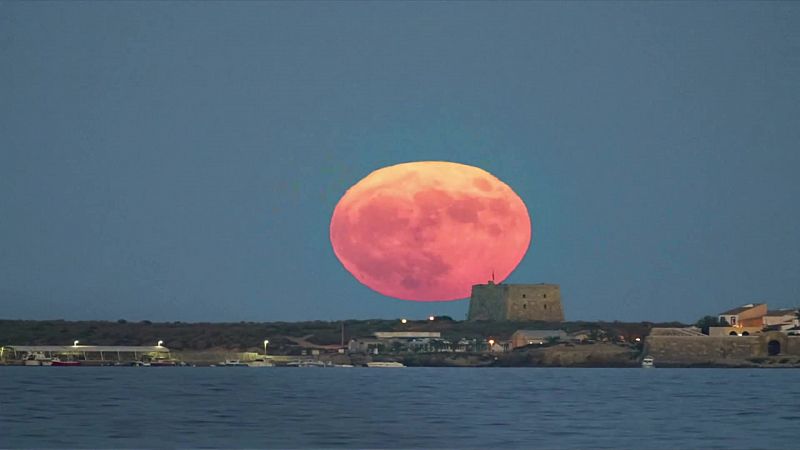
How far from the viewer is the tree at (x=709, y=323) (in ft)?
481

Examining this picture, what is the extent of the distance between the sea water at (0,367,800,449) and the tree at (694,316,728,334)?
39.5 m

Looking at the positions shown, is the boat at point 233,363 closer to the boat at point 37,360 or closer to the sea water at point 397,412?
the boat at point 37,360

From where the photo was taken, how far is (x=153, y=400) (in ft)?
246

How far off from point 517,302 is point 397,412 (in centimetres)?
A: 8786

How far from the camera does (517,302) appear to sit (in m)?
154

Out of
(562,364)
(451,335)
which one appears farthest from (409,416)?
(451,335)

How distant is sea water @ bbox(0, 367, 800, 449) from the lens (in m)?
52.6

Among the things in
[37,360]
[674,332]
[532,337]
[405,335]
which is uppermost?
[405,335]

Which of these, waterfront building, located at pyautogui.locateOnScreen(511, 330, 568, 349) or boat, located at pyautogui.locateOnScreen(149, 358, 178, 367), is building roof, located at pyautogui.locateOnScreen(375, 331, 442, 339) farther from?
boat, located at pyautogui.locateOnScreen(149, 358, 178, 367)

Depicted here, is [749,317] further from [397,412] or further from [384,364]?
[397,412]

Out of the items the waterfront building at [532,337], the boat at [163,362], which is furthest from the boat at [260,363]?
the waterfront building at [532,337]

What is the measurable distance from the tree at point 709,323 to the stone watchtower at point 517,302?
1435 cm

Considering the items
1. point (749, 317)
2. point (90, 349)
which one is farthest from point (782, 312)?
point (90, 349)

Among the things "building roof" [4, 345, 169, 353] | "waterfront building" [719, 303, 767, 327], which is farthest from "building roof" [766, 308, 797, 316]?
"building roof" [4, 345, 169, 353]
